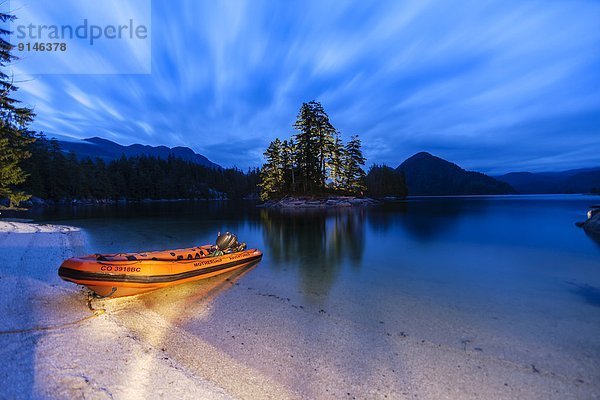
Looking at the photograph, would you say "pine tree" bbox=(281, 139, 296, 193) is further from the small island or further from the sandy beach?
the sandy beach

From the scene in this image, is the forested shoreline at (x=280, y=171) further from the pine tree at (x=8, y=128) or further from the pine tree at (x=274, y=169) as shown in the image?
the pine tree at (x=8, y=128)

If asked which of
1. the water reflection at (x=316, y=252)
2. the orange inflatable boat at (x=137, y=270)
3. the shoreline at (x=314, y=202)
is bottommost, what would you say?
the water reflection at (x=316, y=252)

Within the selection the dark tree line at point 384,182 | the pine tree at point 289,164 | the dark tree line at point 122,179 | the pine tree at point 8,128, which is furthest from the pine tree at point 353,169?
the dark tree line at point 122,179

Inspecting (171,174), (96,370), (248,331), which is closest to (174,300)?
(248,331)

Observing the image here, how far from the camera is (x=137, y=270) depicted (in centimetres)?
833

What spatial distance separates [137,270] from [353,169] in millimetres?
A: 62978

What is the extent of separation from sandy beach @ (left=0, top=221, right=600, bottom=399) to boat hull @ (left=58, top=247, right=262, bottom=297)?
522mm

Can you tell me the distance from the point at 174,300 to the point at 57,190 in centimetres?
9101

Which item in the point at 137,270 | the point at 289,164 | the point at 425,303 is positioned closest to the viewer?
the point at 137,270

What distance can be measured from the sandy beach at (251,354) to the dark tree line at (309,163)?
5330 centimetres

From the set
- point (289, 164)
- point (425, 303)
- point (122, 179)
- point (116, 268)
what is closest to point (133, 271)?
point (116, 268)

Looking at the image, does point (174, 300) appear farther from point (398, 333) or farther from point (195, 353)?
point (398, 333)

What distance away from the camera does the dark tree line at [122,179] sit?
237 ft

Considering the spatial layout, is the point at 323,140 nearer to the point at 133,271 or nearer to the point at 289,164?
the point at 289,164
